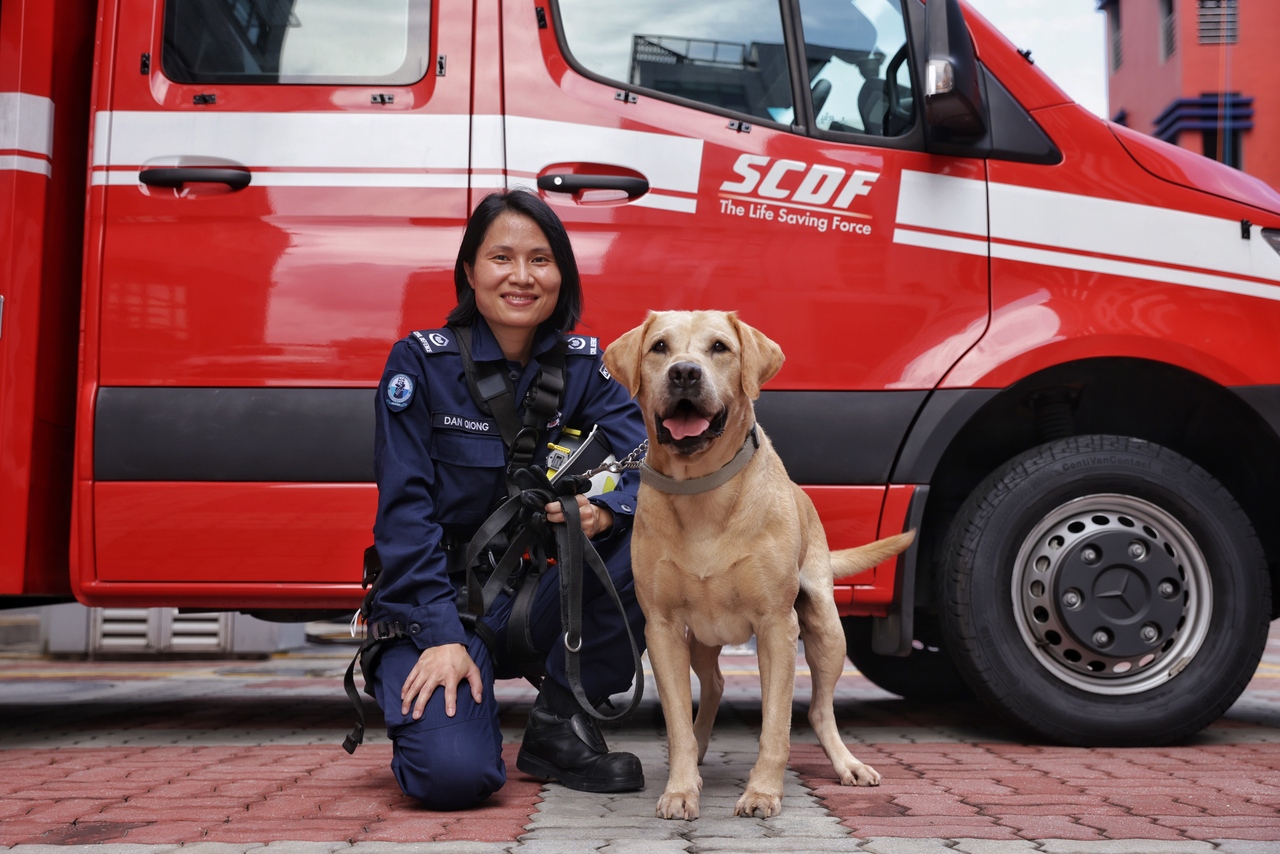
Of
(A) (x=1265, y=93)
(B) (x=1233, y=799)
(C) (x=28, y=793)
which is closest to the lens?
(B) (x=1233, y=799)

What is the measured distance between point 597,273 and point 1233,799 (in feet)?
7.07

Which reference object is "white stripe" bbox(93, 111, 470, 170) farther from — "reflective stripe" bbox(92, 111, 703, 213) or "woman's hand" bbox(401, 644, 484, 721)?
"woman's hand" bbox(401, 644, 484, 721)

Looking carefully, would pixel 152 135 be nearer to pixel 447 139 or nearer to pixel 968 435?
pixel 447 139

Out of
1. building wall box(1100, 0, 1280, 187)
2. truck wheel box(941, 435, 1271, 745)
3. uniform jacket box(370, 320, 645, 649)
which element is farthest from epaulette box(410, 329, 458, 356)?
building wall box(1100, 0, 1280, 187)

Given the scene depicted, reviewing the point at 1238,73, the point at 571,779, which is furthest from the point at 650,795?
the point at 1238,73

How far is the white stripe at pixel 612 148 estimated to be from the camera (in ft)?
11.0

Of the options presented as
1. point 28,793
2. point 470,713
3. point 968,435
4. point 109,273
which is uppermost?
point 109,273

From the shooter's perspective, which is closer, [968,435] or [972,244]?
[972,244]

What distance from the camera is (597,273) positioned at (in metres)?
3.37

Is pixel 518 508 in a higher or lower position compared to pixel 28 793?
higher

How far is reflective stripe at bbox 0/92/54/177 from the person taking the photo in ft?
10.7

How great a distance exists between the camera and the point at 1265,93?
16.9 m

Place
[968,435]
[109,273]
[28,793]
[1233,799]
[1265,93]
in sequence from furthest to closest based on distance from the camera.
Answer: [1265,93] < [968,435] < [109,273] < [28,793] < [1233,799]

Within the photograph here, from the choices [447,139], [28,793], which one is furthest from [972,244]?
[28,793]
